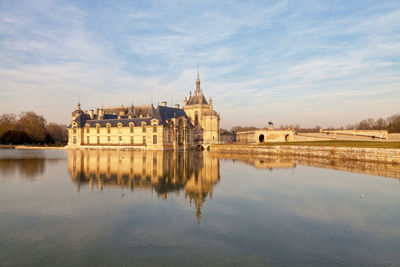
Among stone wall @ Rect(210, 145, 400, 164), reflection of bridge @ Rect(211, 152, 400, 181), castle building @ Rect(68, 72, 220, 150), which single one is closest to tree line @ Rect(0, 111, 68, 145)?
castle building @ Rect(68, 72, 220, 150)

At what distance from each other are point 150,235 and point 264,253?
11.1ft

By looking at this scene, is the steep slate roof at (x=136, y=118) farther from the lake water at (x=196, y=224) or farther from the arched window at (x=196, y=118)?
the lake water at (x=196, y=224)

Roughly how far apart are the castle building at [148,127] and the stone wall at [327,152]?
11.3 meters

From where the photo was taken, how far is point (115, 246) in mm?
7637

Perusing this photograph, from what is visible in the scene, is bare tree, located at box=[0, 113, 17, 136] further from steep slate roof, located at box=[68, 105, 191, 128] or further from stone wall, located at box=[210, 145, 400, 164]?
stone wall, located at box=[210, 145, 400, 164]

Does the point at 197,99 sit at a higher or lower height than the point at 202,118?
higher

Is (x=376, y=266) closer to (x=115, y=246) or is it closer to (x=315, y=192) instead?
(x=115, y=246)

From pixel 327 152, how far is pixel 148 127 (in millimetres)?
35494

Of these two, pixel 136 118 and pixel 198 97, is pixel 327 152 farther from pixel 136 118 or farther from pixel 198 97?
pixel 198 97

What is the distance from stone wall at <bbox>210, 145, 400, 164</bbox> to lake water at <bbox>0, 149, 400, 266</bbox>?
12906 millimetres

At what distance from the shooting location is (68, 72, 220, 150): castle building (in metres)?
58.9

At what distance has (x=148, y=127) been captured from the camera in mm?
58781

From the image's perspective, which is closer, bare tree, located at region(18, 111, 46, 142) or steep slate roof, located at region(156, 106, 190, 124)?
steep slate roof, located at region(156, 106, 190, 124)

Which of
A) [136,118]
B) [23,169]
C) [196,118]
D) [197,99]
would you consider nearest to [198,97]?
[197,99]
